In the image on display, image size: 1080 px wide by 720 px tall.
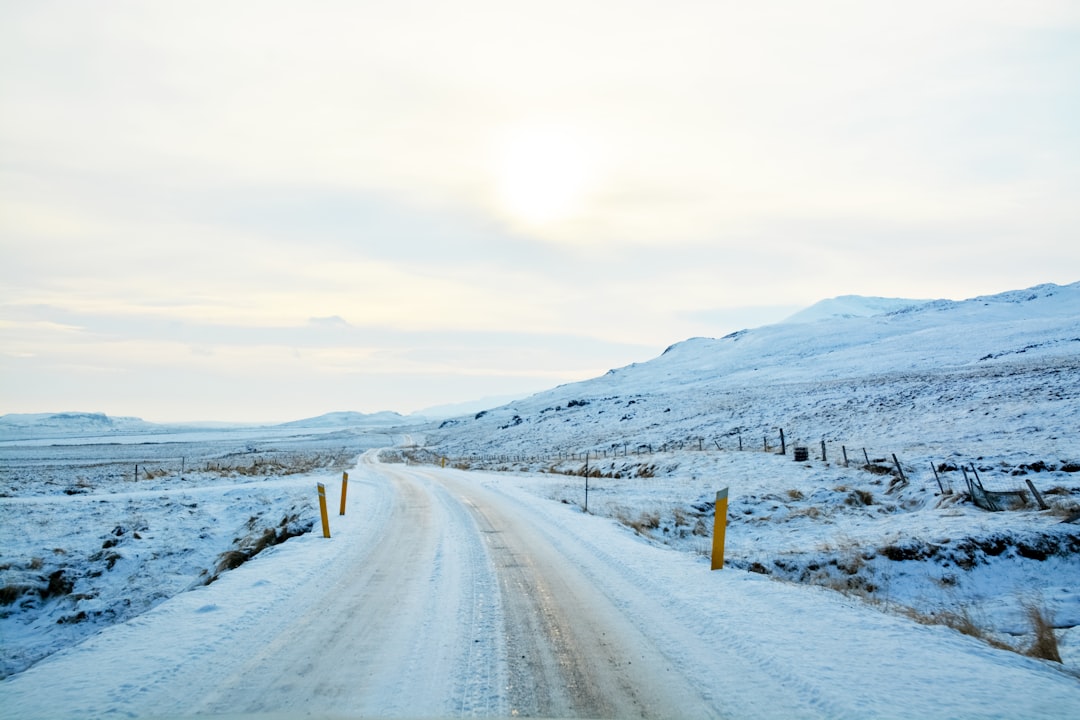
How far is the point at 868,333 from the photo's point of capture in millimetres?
125250

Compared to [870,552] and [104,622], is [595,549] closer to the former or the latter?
[870,552]

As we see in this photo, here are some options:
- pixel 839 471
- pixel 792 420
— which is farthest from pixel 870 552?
pixel 792 420

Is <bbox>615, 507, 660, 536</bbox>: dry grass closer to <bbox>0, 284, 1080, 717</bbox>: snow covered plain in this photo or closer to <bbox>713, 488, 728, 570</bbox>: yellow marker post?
<bbox>0, 284, 1080, 717</bbox>: snow covered plain

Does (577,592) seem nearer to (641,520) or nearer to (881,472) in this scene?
(641,520)

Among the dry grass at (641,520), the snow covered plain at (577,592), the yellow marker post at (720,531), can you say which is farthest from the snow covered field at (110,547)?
the yellow marker post at (720,531)

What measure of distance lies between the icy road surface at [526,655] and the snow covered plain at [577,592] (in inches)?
1.2

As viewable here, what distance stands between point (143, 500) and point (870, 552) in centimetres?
2287

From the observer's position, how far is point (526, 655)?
5.81 metres

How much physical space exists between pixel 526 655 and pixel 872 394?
5627 centimetres

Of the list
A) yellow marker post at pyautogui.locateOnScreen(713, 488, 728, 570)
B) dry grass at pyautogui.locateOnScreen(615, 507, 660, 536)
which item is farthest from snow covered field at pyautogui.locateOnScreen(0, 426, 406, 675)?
yellow marker post at pyautogui.locateOnScreen(713, 488, 728, 570)

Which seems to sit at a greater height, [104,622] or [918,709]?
[918,709]

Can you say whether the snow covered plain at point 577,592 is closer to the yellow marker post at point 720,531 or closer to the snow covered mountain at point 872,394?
the yellow marker post at point 720,531

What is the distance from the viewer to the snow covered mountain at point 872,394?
3481 cm

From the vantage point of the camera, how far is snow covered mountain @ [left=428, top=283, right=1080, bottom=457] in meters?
34.8
